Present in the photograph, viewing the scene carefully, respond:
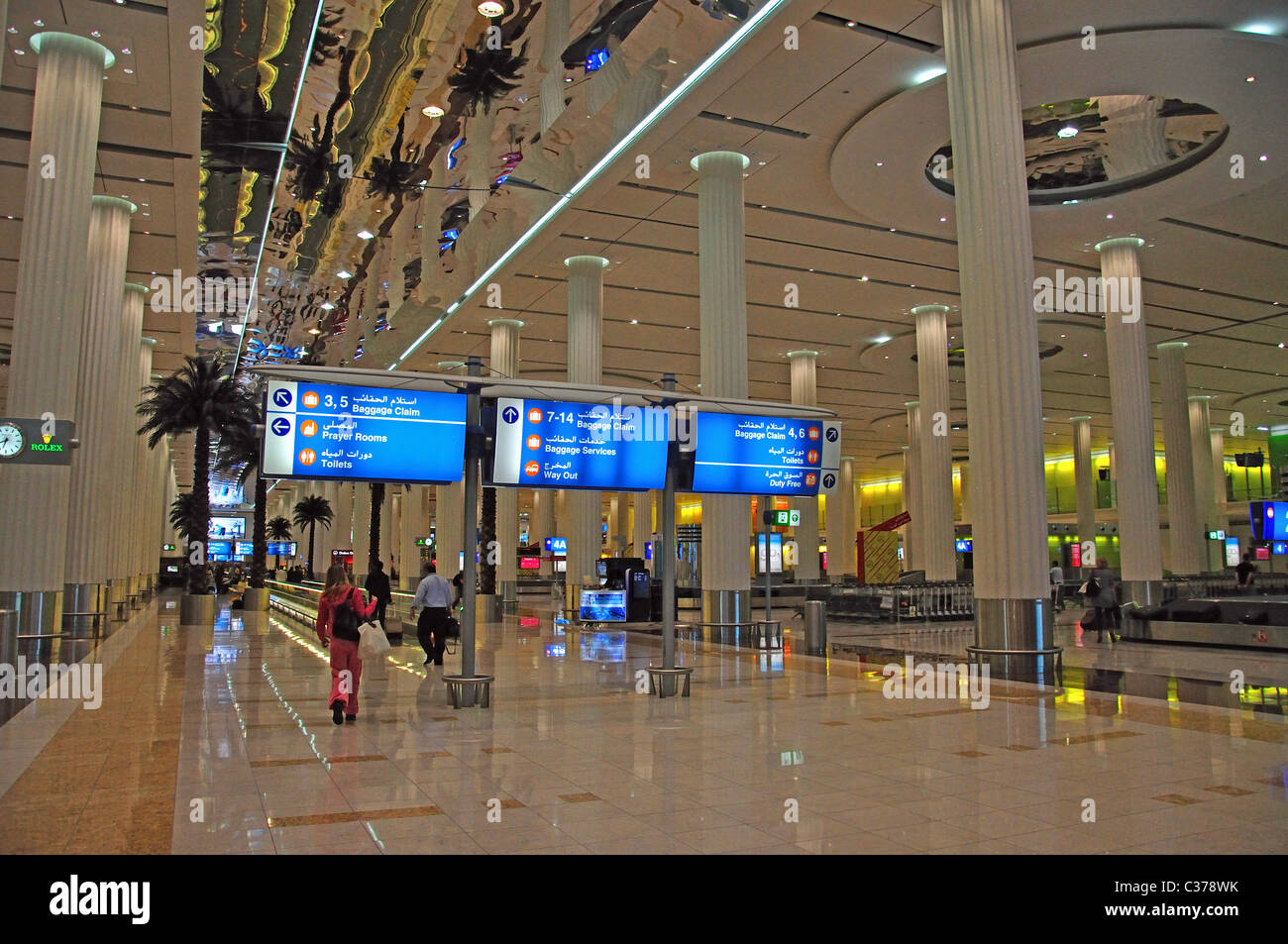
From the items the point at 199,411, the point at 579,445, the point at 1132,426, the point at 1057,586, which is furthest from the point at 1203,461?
the point at 199,411

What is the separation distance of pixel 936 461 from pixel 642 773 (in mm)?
22951

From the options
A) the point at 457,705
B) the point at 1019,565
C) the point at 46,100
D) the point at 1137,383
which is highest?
the point at 46,100

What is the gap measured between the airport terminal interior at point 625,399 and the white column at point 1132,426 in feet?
0.39

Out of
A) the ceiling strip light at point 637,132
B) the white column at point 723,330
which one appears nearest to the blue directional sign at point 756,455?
the white column at point 723,330

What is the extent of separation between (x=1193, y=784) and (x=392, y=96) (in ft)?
45.8

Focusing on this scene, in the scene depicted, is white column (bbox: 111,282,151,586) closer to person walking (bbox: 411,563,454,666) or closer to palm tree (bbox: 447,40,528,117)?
palm tree (bbox: 447,40,528,117)

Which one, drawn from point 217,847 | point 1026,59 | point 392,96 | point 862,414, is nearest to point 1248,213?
point 1026,59

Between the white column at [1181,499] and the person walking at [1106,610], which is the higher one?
the white column at [1181,499]

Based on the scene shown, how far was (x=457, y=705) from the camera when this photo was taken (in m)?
9.50

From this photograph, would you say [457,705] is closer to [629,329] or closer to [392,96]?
[392,96]

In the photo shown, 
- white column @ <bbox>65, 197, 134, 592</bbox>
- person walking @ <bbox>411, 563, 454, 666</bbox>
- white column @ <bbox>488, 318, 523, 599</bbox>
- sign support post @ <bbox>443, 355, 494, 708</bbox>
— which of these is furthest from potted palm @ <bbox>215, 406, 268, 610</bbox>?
sign support post @ <bbox>443, 355, 494, 708</bbox>

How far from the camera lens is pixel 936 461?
1079 inches

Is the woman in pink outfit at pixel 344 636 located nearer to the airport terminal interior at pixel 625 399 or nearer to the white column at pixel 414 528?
the airport terminal interior at pixel 625 399

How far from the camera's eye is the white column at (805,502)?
1337 inches
